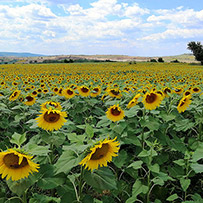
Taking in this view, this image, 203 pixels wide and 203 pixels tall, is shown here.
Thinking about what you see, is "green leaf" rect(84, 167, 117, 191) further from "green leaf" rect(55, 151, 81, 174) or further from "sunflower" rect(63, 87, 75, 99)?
"sunflower" rect(63, 87, 75, 99)

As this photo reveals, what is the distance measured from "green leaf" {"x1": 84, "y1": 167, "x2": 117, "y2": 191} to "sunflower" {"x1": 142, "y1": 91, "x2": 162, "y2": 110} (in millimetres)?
1460

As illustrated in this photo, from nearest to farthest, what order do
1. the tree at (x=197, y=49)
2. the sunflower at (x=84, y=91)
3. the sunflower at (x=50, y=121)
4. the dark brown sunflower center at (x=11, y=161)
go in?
1. the dark brown sunflower center at (x=11, y=161)
2. the sunflower at (x=50, y=121)
3. the sunflower at (x=84, y=91)
4. the tree at (x=197, y=49)

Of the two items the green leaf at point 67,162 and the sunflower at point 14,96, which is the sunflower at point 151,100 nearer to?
the green leaf at point 67,162

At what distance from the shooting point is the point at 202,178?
3549 millimetres

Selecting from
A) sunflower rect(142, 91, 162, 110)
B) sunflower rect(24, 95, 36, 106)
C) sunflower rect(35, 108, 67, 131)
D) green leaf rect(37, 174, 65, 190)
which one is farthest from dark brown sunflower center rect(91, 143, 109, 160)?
sunflower rect(24, 95, 36, 106)

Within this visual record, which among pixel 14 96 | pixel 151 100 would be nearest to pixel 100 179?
pixel 151 100

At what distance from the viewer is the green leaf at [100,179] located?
1.78 m

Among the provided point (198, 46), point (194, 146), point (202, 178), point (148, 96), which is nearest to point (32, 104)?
point (148, 96)

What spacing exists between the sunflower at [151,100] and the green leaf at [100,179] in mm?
1460

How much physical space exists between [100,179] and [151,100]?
168cm

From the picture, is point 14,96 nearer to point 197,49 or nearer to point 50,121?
point 50,121

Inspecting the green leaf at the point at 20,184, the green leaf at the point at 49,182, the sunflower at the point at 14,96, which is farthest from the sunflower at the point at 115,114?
the sunflower at the point at 14,96

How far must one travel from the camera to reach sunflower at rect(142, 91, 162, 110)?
3.14 meters

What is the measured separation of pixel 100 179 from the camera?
1.83 metres
